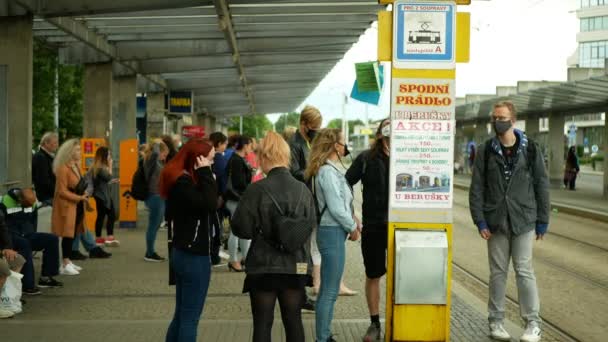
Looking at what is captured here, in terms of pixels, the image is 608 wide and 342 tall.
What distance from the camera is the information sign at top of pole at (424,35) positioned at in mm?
7113

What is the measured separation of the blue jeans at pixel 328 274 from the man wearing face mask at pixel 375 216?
448mm

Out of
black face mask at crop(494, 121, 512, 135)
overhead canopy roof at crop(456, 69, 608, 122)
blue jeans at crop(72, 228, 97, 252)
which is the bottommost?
blue jeans at crop(72, 228, 97, 252)

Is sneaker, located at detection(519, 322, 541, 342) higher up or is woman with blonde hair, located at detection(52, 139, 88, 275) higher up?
woman with blonde hair, located at detection(52, 139, 88, 275)

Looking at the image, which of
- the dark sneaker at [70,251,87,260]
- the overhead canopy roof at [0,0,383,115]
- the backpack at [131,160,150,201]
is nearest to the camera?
the backpack at [131,160,150,201]

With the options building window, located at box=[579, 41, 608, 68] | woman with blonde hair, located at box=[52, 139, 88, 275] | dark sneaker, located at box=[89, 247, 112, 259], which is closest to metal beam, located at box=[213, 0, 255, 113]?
woman with blonde hair, located at box=[52, 139, 88, 275]

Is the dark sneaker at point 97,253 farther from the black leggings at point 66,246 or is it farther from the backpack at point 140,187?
the black leggings at point 66,246

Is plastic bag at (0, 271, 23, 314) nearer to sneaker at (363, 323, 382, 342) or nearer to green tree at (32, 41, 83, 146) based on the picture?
sneaker at (363, 323, 382, 342)

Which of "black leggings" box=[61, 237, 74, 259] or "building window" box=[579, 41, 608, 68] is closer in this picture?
"black leggings" box=[61, 237, 74, 259]

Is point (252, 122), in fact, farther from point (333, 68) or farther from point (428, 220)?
point (428, 220)

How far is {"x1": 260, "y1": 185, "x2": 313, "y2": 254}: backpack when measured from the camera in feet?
19.2

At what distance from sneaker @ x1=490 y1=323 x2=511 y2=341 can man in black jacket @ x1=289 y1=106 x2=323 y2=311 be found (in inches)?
80.0

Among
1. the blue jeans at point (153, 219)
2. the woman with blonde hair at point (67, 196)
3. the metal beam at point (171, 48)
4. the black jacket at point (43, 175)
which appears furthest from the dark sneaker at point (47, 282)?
the metal beam at point (171, 48)

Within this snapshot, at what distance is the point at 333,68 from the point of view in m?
30.3

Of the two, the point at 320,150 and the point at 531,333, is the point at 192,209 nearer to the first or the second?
the point at 320,150
